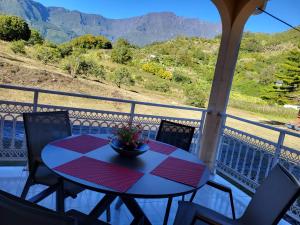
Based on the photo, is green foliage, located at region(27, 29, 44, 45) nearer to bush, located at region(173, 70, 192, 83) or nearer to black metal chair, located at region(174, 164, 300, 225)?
bush, located at region(173, 70, 192, 83)

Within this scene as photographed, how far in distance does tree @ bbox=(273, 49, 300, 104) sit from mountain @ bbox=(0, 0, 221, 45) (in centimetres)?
331

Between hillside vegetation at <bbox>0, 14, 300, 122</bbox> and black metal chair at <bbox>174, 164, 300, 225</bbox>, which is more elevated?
hillside vegetation at <bbox>0, 14, 300, 122</bbox>

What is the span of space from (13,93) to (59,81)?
1908mm

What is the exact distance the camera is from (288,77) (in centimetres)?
724

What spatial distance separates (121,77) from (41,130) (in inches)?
389

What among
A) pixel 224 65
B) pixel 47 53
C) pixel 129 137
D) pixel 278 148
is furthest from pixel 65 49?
pixel 129 137

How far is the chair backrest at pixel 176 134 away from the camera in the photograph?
2883mm

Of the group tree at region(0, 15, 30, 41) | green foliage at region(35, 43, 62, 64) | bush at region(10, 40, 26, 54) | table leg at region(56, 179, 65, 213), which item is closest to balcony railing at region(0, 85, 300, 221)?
table leg at region(56, 179, 65, 213)

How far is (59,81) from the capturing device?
12.4m

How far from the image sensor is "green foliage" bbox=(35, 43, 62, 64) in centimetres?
1156

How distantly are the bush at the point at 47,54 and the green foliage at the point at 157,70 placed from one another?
371cm

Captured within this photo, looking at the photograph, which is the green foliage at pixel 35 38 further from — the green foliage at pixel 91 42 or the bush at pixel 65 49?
the green foliage at pixel 91 42

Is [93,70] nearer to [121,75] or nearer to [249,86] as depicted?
[121,75]

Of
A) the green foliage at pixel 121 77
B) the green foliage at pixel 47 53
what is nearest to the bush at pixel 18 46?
the green foliage at pixel 47 53
